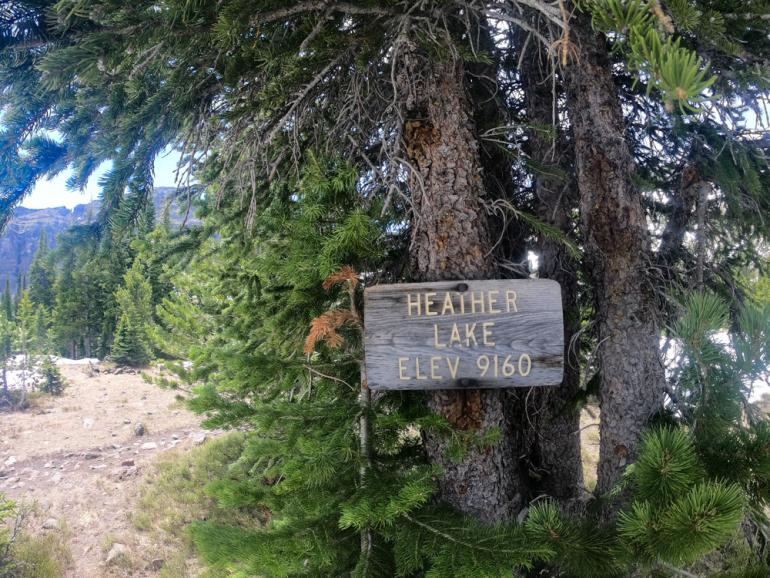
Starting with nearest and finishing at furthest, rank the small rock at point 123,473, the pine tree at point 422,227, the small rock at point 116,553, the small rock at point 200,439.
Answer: the pine tree at point 422,227
the small rock at point 116,553
the small rock at point 123,473
the small rock at point 200,439

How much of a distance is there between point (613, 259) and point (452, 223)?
0.88m

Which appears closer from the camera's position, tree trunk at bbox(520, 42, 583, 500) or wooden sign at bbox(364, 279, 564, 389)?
wooden sign at bbox(364, 279, 564, 389)

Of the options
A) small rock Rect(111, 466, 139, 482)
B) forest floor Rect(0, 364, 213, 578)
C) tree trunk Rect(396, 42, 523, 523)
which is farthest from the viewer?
small rock Rect(111, 466, 139, 482)

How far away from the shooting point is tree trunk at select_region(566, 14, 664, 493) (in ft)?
7.28

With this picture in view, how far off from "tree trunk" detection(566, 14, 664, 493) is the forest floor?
12.1ft

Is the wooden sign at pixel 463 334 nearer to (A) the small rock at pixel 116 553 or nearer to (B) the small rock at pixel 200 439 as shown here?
(A) the small rock at pixel 116 553

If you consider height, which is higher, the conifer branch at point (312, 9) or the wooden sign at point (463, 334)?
the conifer branch at point (312, 9)

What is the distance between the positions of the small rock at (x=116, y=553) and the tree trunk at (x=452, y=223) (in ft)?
23.2

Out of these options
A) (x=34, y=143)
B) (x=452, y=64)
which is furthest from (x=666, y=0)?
(x=34, y=143)

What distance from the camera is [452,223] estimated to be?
206 cm

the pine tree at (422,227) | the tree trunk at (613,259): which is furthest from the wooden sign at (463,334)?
the tree trunk at (613,259)

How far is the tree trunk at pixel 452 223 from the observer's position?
2066 mm

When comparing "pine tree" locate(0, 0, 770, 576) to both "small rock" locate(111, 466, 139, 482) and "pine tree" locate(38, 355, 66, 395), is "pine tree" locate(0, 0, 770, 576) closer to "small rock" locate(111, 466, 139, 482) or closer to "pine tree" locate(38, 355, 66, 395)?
"small rock" locate(111, 466, 139, 482)

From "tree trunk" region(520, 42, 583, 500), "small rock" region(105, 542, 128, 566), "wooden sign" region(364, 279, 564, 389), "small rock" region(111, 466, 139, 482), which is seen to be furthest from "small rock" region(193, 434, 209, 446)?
"wooden sign" region(364, 279, 564, 389)
